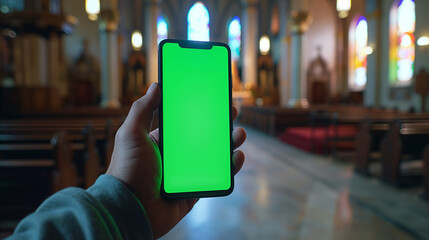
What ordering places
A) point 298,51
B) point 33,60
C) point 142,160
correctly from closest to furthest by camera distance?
point 142,160 < point 33,60 < point 298,51

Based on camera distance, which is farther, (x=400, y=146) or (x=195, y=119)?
(x=400, y=146)

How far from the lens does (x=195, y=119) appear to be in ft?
3.03

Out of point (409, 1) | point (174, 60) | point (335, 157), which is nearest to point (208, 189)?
point (174, 60)

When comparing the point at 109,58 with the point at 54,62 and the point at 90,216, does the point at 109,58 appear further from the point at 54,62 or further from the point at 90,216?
the point at 90,216

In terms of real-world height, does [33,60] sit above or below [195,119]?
above

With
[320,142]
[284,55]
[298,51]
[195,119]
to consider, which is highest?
[284,55]

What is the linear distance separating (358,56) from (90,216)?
63.0 ft

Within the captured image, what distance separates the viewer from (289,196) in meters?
4.10

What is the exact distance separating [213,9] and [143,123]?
80.0 ft

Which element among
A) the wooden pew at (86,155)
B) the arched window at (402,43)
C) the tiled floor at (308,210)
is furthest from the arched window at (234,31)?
the wooden pew at (86,155)

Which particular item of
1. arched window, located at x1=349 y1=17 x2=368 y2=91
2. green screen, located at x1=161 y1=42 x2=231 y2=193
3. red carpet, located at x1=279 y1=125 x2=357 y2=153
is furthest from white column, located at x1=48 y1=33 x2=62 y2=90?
arched window, located at x1=349 y1=17 x2=368 y2=91

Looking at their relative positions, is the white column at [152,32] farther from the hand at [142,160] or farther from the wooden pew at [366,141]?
the hand at [142,160]

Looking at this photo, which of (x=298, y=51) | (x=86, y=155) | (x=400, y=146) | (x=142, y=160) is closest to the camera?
(x=142, y=160)

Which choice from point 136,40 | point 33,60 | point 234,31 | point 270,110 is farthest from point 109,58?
point 234,31
